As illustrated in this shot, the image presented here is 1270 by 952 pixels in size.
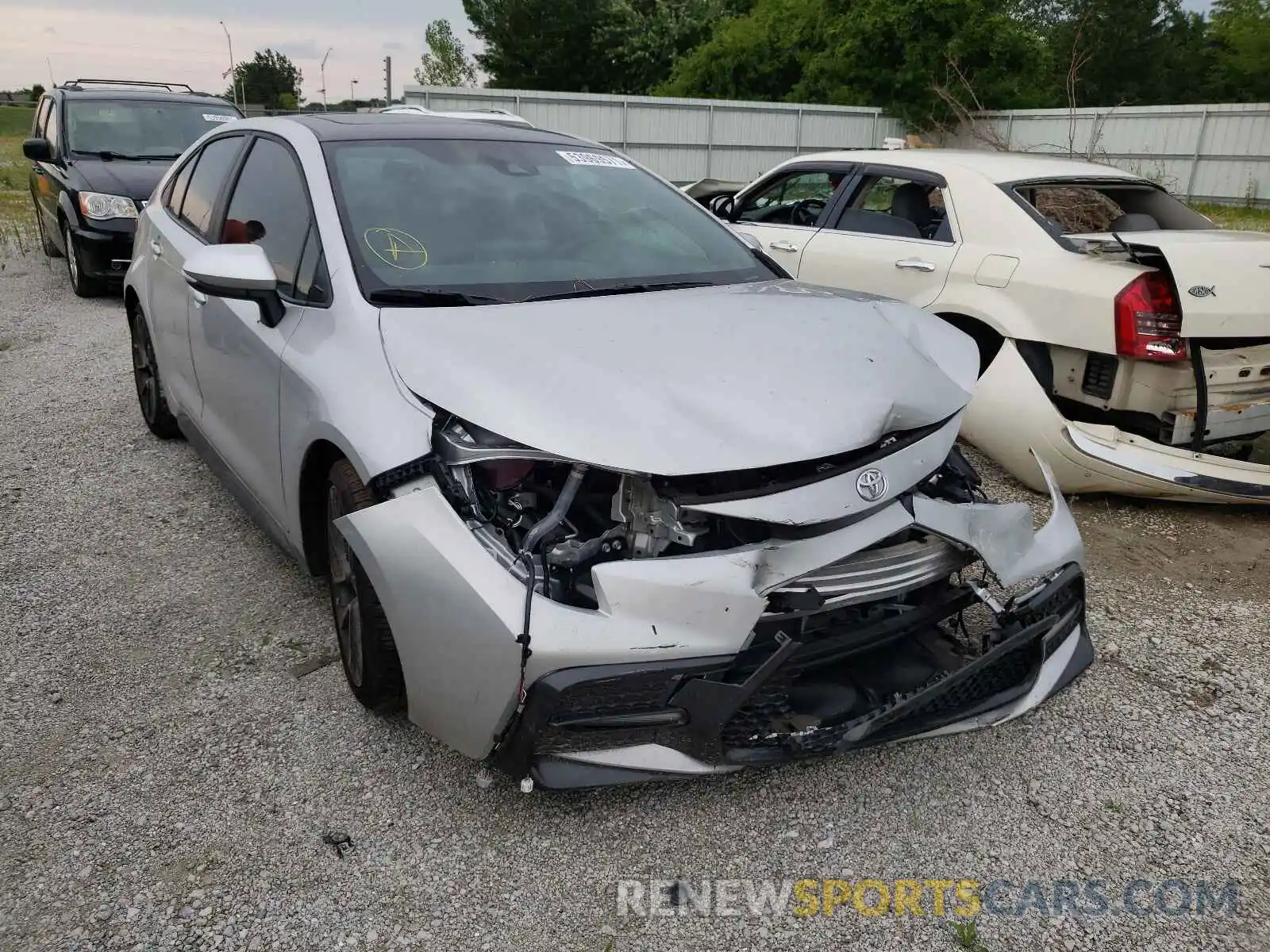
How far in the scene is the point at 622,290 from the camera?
3027mm

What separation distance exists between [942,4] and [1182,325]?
77.2ft

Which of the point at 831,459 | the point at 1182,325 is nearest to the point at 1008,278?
the point at 1182,325

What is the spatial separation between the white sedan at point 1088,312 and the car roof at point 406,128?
7.26ft

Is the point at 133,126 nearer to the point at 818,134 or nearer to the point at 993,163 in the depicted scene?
the point at 993,163

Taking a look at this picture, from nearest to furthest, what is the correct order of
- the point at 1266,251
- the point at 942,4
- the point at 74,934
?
the point at 74,934, the point at 1266,251, the point at 942,4

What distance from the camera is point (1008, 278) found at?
15.4 feet

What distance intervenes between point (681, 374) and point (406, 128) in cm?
174

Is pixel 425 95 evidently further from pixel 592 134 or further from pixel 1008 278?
pixel 1008 278

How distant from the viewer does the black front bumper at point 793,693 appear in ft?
6.87

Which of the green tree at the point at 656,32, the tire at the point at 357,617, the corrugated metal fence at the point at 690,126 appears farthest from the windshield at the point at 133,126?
the green tree at the point at 656,32

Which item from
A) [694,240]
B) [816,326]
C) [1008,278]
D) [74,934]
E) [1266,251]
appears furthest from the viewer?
[1008,278]

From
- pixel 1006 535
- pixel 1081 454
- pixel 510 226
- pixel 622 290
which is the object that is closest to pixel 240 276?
pixel 510 226

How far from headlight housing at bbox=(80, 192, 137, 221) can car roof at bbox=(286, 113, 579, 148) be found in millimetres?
5548

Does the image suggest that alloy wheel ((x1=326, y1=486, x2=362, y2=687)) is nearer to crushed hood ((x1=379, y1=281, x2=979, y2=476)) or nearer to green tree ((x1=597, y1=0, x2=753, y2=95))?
crushed hood ((x1=379, y1=281, x2=979, y2=476))
